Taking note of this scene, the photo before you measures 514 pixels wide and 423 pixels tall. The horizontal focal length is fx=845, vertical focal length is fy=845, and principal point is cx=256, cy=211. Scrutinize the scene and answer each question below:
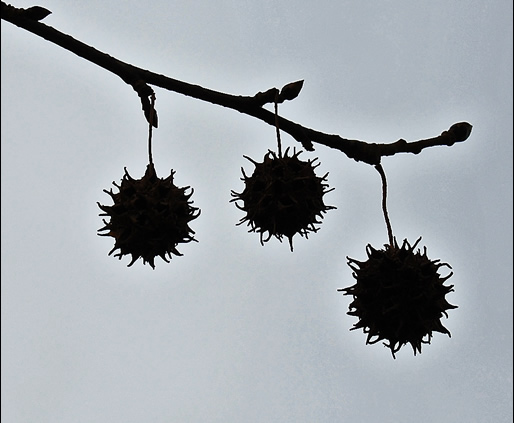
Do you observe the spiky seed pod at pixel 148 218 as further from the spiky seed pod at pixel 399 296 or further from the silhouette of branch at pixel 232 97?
the spiky seed pod at pixel 399 296

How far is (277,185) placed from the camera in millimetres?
2289

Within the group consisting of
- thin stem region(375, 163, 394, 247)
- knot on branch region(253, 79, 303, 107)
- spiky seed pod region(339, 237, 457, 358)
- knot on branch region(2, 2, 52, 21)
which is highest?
knot on branch region(253, 79, 303, 107)

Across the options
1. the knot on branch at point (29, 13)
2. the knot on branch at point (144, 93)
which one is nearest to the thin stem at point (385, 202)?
the knot on branch at point (144, 93)

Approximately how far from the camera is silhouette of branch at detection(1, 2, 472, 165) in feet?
7.80

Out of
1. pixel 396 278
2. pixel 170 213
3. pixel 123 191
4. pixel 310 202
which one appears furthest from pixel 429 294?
pixel 123 191

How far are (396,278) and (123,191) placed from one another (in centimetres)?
77

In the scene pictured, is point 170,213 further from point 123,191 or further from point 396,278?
point 396,278

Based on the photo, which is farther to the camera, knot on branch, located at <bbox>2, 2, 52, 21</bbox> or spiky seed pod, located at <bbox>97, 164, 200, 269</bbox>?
knot on branch, located at <bbox>2, 2, 52, 21</bbox>

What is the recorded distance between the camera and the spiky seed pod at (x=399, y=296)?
7.30 feet

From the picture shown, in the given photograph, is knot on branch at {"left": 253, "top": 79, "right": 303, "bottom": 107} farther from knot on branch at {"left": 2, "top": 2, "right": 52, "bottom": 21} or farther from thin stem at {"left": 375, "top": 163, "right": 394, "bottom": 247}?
knot on branch at {"left": 2, "top": 2, "right": 52, "bottom": 21}

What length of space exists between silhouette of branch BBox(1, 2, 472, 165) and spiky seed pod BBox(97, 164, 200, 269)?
253 mm

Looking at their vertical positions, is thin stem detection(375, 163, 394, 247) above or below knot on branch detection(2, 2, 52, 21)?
below

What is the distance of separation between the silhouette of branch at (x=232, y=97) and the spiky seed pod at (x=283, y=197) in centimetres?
14

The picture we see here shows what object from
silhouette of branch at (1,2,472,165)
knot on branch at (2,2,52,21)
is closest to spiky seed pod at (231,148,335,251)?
silhouette of branch at (1,2,472,165)
